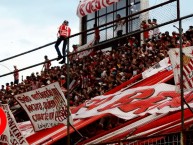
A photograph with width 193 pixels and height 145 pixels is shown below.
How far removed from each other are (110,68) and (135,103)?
6156mm

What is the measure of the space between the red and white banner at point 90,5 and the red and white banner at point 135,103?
→ 14.7m

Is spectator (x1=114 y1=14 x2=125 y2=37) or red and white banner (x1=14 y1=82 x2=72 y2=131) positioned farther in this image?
red and white banner (x1=14 y1=82 x2=72 y2=131)

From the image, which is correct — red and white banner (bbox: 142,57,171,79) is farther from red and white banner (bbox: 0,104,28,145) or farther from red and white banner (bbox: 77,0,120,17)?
red and white banner (bbox: 77,0,120,17)

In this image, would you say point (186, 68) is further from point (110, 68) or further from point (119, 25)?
point (110, 68)

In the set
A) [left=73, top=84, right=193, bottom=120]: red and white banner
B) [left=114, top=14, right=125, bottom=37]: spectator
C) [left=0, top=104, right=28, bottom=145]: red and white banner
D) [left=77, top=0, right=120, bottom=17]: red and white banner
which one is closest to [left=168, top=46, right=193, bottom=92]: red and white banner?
[left=114, top=14, right=125, bottom=37]: spectator

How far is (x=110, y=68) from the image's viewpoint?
16.6m

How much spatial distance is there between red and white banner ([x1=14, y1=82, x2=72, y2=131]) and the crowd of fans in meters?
3.53

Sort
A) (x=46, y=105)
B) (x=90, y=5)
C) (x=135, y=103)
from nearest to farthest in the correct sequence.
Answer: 1. (x=46, y=105)
2. (x=135, y=103)
3. (x=90, y=5)

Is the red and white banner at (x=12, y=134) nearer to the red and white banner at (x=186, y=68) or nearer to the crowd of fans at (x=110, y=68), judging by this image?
the crowd of fans at (x=110, y=68)

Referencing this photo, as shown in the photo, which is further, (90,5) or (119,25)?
(90,5)

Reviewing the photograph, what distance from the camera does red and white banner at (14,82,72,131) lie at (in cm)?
786

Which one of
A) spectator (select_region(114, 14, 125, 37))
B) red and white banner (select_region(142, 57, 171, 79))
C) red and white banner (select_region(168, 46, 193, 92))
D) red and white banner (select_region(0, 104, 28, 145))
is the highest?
spectator (select_region(114, 14, 125, 37))

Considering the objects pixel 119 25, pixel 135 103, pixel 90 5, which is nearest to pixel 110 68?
pixel 119 25

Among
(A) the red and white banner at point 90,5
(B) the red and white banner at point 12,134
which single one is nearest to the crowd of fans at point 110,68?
(B) the red and white banner at point 12,134
